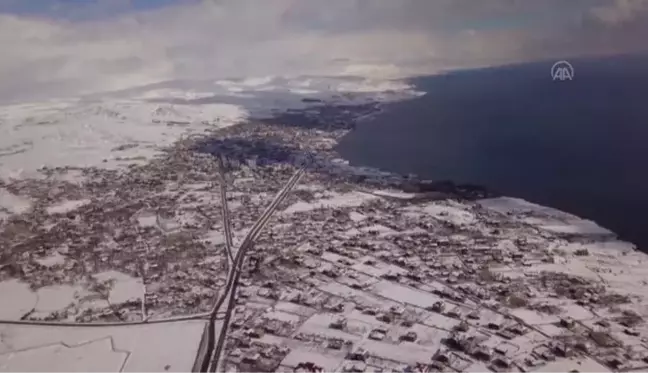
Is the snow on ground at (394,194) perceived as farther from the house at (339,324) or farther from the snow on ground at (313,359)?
the snow on ground at (313,359)

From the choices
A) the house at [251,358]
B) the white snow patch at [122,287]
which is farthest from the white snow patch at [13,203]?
the house at [251,358]

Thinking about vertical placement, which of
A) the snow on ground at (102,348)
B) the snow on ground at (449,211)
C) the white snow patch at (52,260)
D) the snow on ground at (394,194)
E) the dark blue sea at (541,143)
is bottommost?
the snow on ground at (102,348)

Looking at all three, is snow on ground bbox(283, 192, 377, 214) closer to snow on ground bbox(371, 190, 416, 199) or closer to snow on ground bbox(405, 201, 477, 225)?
snow on ground bbox(371, 190, 416, 199)

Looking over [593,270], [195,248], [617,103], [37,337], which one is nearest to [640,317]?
[593,270]

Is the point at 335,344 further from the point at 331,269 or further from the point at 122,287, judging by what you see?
the point at 122,287

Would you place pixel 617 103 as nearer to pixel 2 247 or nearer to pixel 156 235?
pixel 156 235
